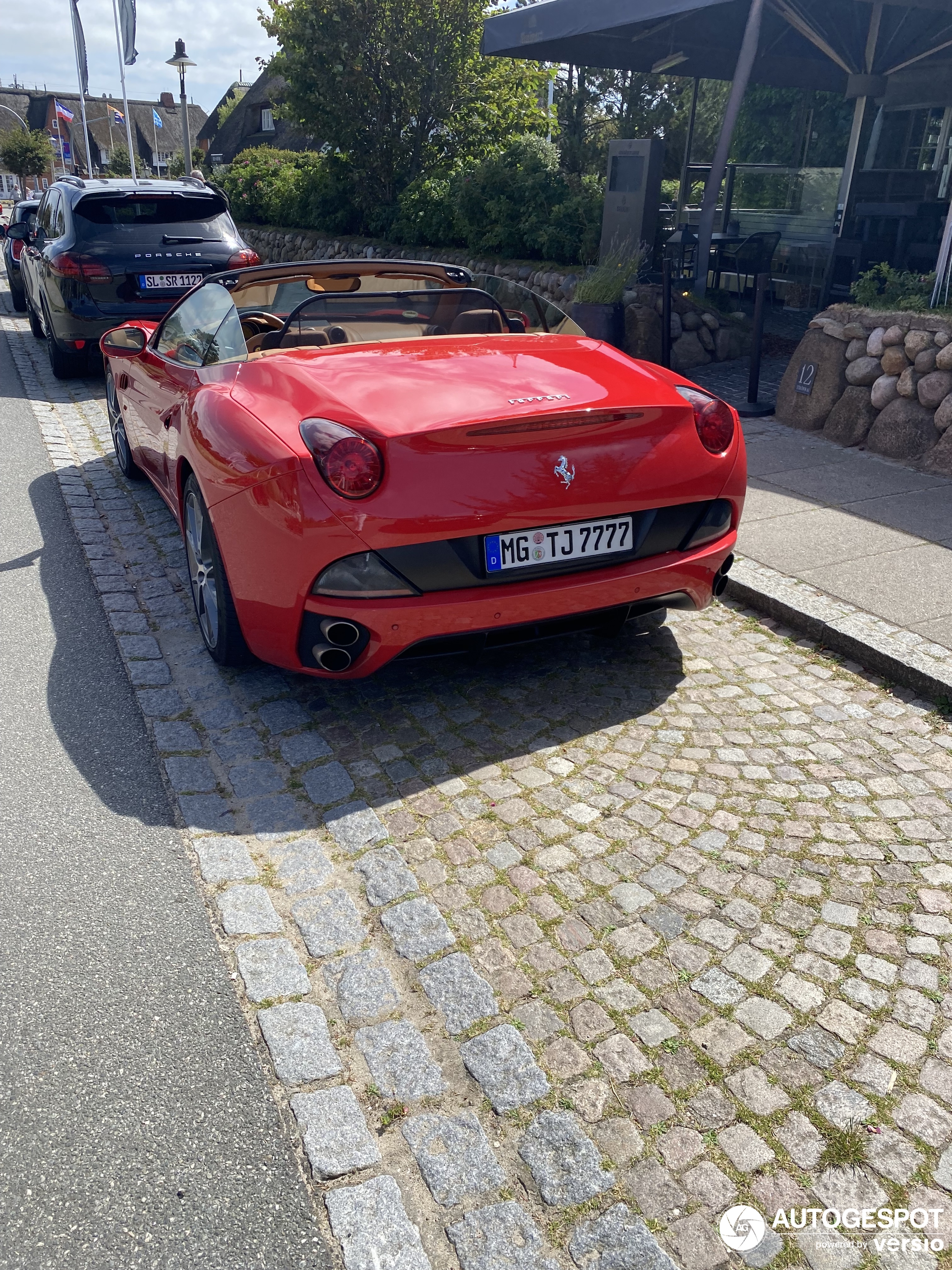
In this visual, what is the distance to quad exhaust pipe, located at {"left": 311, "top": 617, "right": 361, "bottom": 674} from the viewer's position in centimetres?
325

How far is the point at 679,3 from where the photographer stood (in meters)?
8.94

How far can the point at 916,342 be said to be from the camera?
22.5 ft

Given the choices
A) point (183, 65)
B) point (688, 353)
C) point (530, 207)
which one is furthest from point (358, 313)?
point (183, 65)

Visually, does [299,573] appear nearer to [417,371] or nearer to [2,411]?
[417,371]

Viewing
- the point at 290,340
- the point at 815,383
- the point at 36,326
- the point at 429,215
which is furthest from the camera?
the point at 429,215

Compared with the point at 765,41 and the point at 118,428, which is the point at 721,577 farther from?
the point at 765,41

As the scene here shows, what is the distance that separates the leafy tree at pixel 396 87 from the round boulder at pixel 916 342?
36.4ft

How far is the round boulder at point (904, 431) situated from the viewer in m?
6.82

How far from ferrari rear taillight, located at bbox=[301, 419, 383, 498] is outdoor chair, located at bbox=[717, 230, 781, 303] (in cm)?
1057

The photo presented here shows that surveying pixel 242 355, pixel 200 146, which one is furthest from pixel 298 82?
pixel 200 146

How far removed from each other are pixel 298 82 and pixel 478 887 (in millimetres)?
17296

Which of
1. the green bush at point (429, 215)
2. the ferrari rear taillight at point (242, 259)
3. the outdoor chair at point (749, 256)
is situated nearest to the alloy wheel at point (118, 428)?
the ferrari rear taillight at point (242, 259)

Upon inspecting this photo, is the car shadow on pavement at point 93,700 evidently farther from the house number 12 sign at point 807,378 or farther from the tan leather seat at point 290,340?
the house number 12 sign at point 807,378

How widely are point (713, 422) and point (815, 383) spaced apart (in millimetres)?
4400
